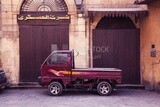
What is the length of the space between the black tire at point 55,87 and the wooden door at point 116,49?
3047mm

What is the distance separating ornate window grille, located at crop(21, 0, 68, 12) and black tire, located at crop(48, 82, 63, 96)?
4115 millimetres

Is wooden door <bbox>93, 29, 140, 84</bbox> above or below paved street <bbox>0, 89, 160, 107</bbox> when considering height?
above

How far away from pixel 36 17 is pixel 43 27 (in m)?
0.56

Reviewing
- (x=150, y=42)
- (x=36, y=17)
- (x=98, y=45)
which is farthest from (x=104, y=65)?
(x=36, y=17)

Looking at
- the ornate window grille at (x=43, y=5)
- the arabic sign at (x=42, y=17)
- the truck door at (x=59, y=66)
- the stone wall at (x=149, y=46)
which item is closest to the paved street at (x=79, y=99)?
the stone wall at (x=149, y=46)

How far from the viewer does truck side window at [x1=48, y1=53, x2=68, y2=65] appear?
1479cm

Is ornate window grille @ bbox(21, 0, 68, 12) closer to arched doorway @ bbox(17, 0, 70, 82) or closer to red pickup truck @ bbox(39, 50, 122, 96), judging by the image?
arched doorway @ bbox(17, 0, 70, 82)

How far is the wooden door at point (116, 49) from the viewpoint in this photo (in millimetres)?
17188

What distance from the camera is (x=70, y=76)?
14.7m

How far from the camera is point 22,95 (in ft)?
48.9

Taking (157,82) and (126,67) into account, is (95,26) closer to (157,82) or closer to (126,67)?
(126,67)

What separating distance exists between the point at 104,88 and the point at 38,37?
14.3ft

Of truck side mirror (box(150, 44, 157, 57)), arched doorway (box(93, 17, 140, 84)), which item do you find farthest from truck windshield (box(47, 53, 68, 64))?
truck side mirror (box(150, 44, 157, 57))

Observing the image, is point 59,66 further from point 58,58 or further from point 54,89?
point 54,89
